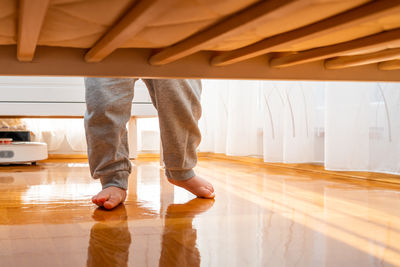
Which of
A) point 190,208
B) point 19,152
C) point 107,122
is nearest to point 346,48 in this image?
point 190,208

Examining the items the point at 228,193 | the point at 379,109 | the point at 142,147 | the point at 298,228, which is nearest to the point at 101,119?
the point at 228,193

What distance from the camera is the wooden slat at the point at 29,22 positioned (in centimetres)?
31

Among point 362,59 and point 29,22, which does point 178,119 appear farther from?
point 29,22

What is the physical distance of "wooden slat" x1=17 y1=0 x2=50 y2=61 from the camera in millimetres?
307

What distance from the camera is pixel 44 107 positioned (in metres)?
2.12

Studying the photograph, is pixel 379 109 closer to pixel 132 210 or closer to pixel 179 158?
pixel 179 158

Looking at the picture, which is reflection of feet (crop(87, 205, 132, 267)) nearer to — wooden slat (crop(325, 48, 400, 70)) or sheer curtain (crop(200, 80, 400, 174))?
wooden slat (crop(325, 48, 400, 70))

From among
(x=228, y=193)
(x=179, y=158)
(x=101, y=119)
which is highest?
(x=101, y=119)

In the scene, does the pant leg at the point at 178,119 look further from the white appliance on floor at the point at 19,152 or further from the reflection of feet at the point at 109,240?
the white appliance on floor at the point at 19,152

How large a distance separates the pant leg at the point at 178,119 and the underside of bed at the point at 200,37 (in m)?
0.64

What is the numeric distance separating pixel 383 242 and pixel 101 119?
28.9 inches

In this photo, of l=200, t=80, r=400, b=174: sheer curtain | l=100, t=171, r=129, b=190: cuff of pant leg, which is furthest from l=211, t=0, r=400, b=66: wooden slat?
l=200, t=80, r=400, b=174: sheer curtain

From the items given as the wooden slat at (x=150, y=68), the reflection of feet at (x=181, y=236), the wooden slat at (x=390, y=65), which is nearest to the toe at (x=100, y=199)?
the reflection of feet at (x=181, y=236)

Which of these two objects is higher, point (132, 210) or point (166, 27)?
point (166, 27)
